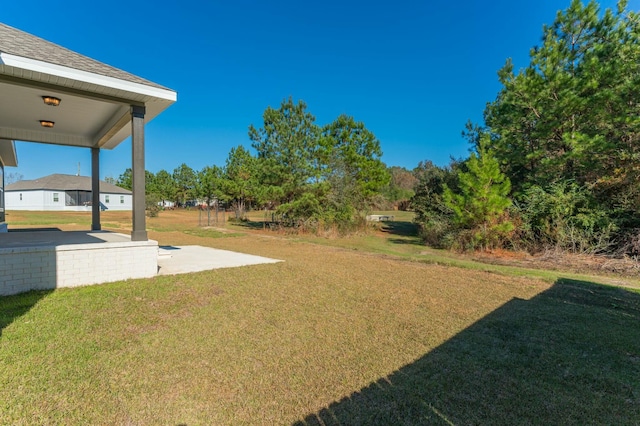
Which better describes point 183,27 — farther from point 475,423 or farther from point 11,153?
point 475,423

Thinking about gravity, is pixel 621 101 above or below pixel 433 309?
above

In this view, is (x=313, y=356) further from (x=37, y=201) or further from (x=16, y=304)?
(x=37, y=201)

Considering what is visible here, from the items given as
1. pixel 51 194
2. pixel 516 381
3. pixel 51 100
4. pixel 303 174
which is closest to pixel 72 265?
pixel 51 100

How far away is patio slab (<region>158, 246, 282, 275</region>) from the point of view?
6.12 m

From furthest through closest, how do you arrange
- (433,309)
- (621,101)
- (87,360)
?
(621,101) < (433,309) < (87,360)

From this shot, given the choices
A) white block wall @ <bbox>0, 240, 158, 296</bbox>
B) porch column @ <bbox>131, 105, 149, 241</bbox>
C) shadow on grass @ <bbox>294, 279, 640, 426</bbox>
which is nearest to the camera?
shadow on grass @ <bbox>294, 279, 640, 426</bbox>

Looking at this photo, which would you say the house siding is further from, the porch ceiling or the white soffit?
the white soffit

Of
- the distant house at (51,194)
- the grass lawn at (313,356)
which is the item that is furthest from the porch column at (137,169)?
the distant house at (51,194)

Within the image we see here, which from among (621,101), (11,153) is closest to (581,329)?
(621,101)

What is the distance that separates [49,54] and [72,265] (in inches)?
122

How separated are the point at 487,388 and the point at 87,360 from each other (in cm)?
330

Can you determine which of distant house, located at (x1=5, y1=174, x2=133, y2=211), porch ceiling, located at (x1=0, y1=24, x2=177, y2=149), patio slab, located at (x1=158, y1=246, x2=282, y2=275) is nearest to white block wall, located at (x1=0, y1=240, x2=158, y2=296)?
patio slab, located at (x1=158, y1=246, x2=282, y2=275)

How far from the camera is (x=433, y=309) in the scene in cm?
432

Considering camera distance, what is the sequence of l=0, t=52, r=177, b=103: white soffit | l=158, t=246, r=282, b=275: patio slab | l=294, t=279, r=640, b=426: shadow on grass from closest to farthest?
l=294, t=279, r=640, b=426: shadow on grass, l=0, t=52, r=177, b=103: white soffit, l=158, t=246, r=282, b=275: patio slab
